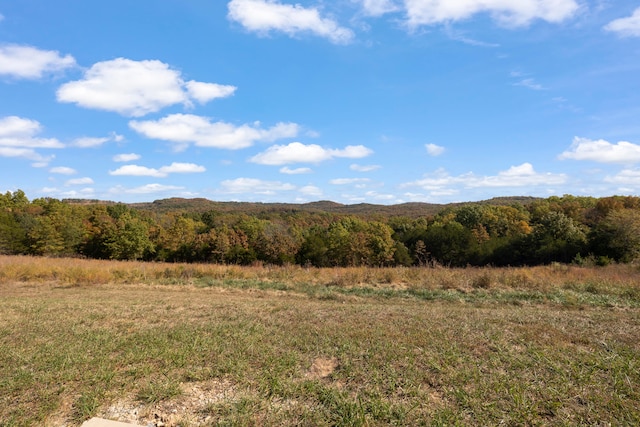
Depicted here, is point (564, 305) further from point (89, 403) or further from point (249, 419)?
point (89, 403)

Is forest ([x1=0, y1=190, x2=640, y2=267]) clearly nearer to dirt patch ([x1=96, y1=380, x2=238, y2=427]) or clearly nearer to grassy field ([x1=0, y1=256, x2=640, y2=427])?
grassy field ([x1=0, y1=256, x2=640, y2=427])

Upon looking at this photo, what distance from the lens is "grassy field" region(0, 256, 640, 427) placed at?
3961 millimetres

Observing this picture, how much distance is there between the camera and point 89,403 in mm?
4195

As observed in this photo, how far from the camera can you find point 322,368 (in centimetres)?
518

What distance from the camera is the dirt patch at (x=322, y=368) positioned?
495 centimetres

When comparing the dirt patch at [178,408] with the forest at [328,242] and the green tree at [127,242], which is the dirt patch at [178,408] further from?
the green tree at [127,242]

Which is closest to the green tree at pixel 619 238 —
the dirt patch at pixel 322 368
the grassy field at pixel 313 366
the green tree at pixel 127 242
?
the grassy field at pixel 313 366

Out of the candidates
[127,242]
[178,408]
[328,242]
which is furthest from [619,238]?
[127,242]

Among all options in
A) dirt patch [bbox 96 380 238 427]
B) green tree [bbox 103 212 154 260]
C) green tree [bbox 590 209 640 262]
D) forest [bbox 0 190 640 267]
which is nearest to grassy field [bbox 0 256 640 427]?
dirt patch [bbox 96 380 238 427]

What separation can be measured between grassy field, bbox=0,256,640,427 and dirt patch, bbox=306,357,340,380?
0.03 metres

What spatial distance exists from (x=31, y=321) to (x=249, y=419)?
23.1 feet

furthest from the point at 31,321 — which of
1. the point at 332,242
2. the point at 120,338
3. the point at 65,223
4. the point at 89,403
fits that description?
the point at 65,223

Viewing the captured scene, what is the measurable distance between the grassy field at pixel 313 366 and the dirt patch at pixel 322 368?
29 mm

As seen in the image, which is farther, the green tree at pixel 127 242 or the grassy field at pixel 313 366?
the green tree at pixel 127 242
